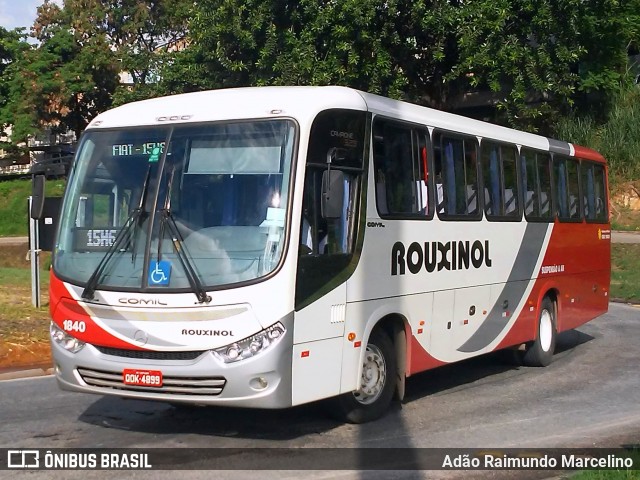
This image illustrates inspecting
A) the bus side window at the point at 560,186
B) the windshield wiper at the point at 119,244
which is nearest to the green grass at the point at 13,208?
the bus side window at the point at 560,186

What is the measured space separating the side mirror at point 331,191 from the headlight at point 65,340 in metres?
2.37

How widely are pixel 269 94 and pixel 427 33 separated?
20.6 m

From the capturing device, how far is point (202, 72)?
2922cm

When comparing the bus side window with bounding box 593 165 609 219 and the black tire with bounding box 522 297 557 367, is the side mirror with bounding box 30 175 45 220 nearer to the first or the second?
the black tire with bounding box 522 297 557 367

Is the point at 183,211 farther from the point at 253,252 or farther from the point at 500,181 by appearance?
the point at 500,181

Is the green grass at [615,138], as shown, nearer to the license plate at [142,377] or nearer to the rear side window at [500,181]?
the rear side window at [500,181]

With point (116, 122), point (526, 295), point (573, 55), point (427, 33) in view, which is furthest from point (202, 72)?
point (116, 122)

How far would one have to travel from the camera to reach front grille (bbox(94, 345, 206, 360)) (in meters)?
7.36

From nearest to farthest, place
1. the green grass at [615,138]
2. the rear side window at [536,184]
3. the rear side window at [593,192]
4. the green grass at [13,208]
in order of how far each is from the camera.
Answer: the rear side window at [536,184] < the rear side window at [593,192] < the green grass at [615,138] < the green grass at [13,208]

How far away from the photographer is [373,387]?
880 centimetres

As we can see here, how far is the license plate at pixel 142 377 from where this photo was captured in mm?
7391

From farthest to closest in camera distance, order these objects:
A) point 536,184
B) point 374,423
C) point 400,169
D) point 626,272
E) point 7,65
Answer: point 7,65, point 626,272, point 536,184, point 400,169, point 374,423

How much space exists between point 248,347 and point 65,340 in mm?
1786

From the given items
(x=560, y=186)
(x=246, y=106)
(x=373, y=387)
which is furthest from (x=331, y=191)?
(x=560, y=186)
